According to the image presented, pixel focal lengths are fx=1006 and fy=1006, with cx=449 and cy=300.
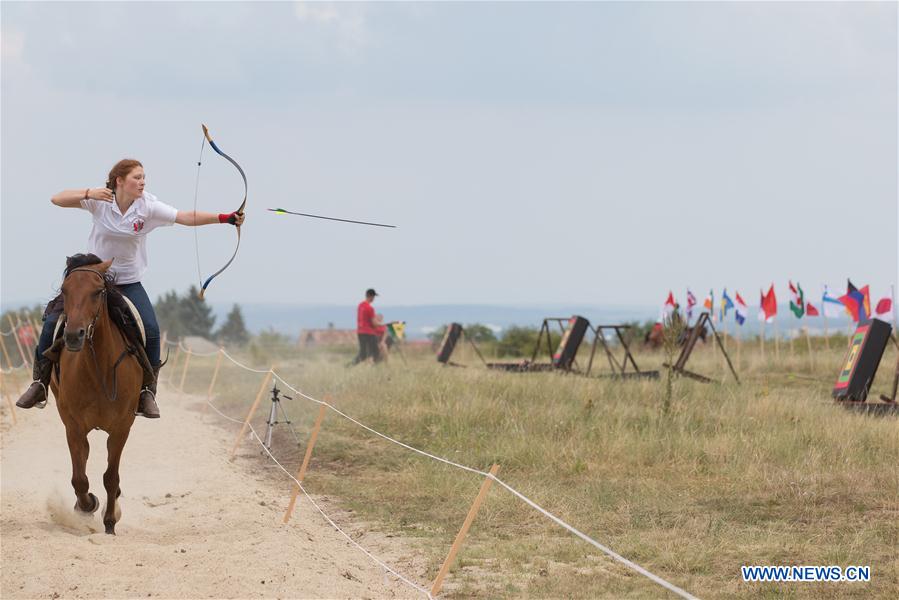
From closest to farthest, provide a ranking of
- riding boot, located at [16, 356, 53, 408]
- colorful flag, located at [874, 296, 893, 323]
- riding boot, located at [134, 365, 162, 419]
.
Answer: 1. riding boot, located at [16, 356, 53, 408]
2. riding boot, located at [134, 365, 162, 419]
3. colorful flag, located at [874, 296, 893, 323]

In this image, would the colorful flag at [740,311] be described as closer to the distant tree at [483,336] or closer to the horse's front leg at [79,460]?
the distant tree at [483,336]

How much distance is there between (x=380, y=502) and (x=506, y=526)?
182 cm

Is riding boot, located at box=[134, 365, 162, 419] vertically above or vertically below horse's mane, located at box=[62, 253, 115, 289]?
below

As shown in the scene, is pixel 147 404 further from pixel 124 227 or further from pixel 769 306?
pixel 769 306

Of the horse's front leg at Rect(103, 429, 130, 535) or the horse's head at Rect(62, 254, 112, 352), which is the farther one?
the horse's front leg at Rect(103, 429, 130, 535)

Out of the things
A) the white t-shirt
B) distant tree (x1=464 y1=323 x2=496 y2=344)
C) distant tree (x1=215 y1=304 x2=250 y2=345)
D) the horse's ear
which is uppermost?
the white t-shirt

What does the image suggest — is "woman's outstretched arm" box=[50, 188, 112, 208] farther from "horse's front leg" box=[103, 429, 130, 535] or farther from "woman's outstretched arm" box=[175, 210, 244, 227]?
"horse's front leg" box=[103, 429, 130, 535]

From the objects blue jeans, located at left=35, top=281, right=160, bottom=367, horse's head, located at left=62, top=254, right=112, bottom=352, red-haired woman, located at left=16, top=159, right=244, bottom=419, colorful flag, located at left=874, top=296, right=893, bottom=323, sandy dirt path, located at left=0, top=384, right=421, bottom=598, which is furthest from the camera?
colorful flag, located at left=874, top=296, right=893, bottom=323

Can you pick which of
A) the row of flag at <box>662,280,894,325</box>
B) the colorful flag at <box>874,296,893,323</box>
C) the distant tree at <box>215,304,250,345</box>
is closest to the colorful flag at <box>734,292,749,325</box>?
the row of flag at <box>662,280,894,325</box>

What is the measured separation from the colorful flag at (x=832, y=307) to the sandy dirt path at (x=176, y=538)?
49.9 feet

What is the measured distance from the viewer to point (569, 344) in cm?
2055

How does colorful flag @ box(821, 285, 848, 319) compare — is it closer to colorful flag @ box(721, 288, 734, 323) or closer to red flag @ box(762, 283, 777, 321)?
red flag @ box(762, 283, 777, 321)

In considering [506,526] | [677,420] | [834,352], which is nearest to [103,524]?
[506,526]

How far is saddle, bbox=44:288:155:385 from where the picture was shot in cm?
787
